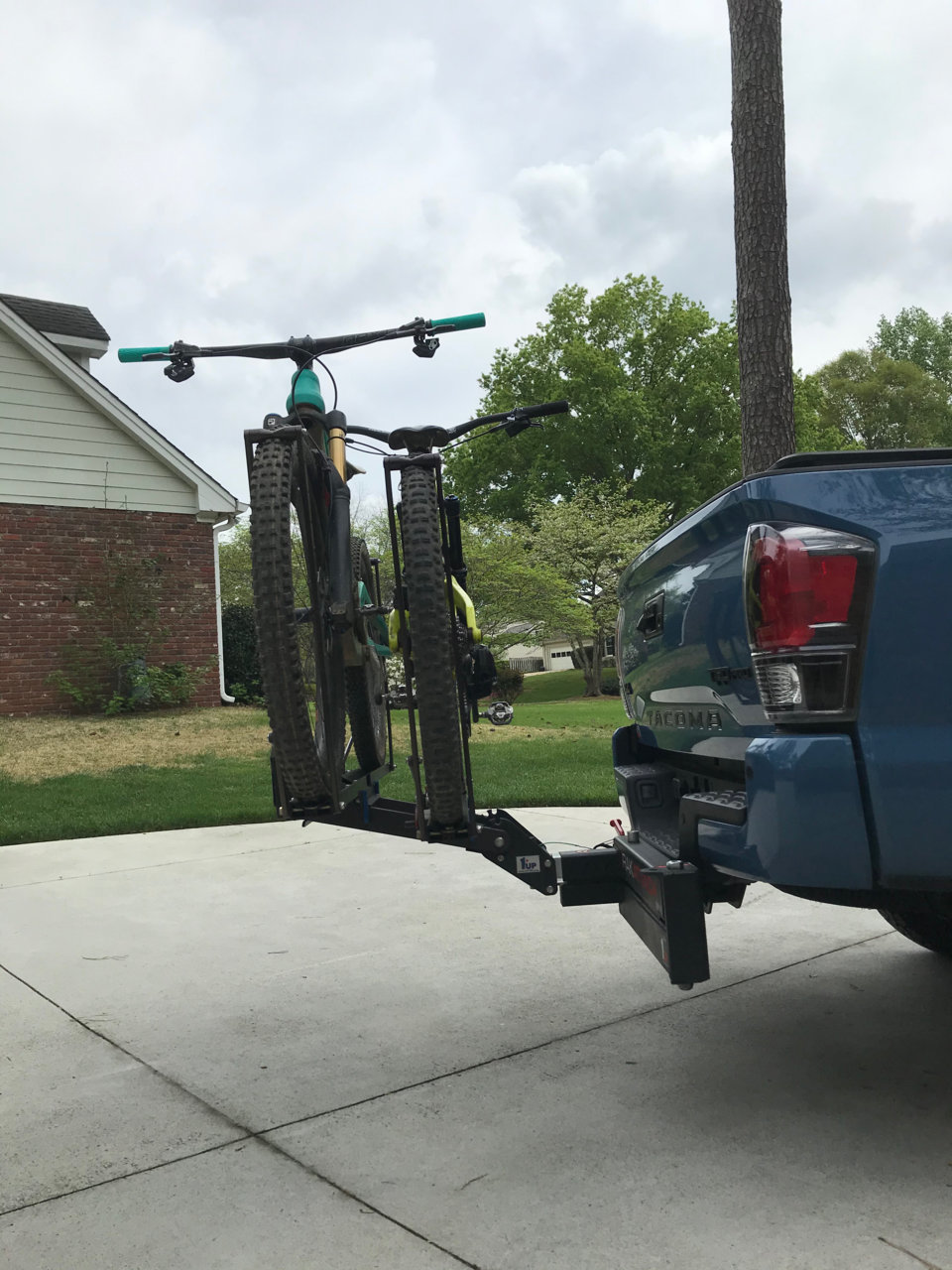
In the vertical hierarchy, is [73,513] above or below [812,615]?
above

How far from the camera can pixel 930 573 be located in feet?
7.36

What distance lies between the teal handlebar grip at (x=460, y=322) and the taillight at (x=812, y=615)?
8.22 ft

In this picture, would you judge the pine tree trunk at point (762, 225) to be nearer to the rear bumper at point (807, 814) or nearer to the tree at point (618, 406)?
the rear bumper at point (807, 814)

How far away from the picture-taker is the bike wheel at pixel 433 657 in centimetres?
325

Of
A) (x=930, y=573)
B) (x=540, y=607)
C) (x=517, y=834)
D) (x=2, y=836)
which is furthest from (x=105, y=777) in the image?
(x=540, y=607)

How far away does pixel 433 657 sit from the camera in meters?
3.24

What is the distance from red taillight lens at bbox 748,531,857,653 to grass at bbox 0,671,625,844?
14.8 ft

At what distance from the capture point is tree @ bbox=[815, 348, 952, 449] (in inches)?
1923

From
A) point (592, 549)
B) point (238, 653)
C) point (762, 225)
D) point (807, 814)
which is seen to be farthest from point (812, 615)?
point (592, 549)

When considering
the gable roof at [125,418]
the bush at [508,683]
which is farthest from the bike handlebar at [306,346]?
Answer: the bush at [508,683]

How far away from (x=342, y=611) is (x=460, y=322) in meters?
1.66

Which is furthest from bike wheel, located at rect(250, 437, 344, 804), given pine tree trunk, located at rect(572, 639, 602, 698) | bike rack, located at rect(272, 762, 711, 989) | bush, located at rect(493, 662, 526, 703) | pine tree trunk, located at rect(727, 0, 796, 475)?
pine tree trunk, located at rect(572, 639, 602, 698)

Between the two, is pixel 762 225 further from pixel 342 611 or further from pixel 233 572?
pixel 233 572

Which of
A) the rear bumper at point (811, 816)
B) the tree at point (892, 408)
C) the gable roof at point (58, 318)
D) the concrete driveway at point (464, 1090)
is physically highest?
the tree at point (892, 408)
